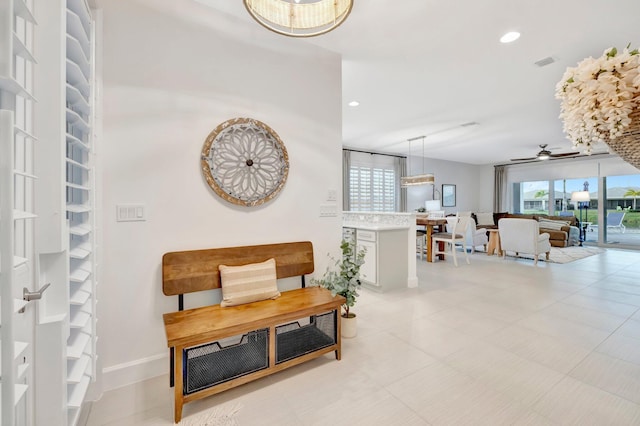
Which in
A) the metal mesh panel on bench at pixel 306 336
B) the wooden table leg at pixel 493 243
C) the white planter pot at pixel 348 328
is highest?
the wooden table leg at pixel 493 243

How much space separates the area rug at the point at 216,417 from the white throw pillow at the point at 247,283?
2.06ft

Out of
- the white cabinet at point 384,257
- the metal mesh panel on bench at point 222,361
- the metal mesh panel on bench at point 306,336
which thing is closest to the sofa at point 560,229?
the white cabinet at point 384,257

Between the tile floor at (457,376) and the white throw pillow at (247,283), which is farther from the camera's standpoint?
the white throw pillow at (247,283)

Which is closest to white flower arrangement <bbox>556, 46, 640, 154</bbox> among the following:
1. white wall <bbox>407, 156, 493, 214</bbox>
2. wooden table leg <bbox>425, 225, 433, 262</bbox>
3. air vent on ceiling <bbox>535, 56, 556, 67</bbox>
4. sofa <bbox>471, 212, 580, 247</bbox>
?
air vent on ceiling <bbox>535, 56, 556, 67</bbox>

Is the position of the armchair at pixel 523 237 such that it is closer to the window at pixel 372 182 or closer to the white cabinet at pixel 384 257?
the window at pixel 372 182

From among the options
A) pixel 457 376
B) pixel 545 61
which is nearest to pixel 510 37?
pixel 545 61

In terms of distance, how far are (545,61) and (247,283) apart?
12.3ft

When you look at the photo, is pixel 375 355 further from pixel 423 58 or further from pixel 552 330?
pixel 423 58

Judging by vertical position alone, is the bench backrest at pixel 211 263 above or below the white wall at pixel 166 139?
below

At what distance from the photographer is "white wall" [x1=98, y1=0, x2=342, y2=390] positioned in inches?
74.4

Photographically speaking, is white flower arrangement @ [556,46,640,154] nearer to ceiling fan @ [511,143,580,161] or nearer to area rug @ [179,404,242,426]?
area rug @ [179,404,242,426]

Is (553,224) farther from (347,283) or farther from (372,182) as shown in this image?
(347,283)

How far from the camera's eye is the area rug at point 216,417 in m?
1.57

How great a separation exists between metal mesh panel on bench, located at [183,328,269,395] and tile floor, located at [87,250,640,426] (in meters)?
0.14
